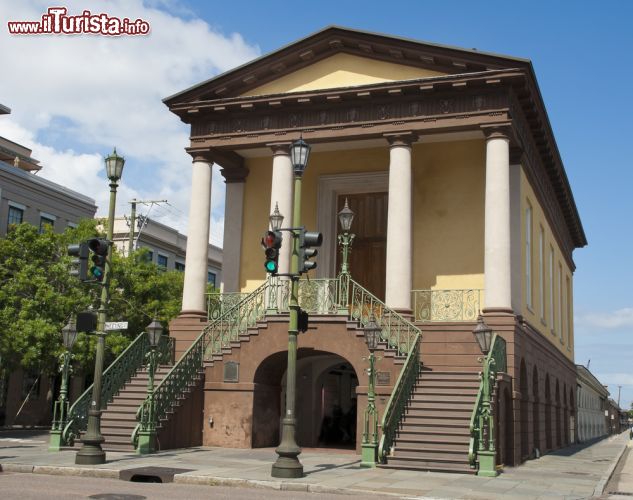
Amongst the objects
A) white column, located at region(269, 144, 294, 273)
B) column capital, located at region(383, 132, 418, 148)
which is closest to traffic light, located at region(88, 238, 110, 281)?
white column, located at region(269, 144, 294, 273)

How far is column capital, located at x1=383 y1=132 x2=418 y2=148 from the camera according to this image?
23141 mm

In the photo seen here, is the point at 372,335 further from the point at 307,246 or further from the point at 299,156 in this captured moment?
the point at 299,156

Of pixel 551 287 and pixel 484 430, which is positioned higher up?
pixel 551 287

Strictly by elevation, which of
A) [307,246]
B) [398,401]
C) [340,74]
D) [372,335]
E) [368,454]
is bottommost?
[368,454]

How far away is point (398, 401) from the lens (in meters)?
17.9

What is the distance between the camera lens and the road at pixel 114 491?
11562mm

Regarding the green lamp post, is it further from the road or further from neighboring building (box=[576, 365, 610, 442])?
neighboring building (box=[576, 365, 610, 442])

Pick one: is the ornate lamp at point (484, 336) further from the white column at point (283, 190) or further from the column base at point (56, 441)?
the column base at point (56, 441)

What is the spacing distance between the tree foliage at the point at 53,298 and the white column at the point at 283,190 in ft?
37.8

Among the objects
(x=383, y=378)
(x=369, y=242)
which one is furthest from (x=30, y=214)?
(x=383, y=378)

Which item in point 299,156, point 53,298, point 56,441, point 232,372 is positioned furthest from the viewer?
point 53,298

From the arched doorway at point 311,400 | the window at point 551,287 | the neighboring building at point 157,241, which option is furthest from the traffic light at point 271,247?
the neighboring building at point 157,241

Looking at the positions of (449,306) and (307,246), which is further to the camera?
(449,306)

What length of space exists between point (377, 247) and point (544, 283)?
8.24m
